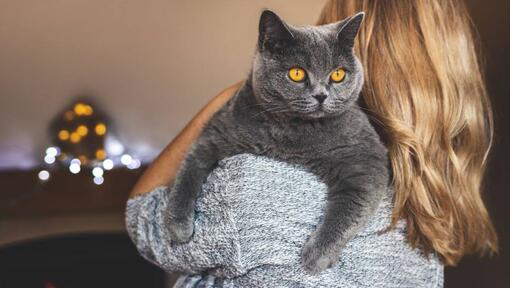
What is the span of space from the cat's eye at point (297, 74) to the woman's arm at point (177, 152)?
0.23 meters

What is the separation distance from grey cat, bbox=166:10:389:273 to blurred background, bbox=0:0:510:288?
135 cm

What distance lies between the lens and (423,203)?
37.2 inches

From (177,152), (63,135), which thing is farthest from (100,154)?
(177,152)

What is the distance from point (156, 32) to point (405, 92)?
152 cm

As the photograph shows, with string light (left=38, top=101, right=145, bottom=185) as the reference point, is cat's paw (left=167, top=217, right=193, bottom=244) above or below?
above

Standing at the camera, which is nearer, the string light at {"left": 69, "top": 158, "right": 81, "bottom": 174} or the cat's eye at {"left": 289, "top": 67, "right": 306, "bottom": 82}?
the cat's eye at {"left": 289, "top": 67, "right": 306, "bottom": 82}

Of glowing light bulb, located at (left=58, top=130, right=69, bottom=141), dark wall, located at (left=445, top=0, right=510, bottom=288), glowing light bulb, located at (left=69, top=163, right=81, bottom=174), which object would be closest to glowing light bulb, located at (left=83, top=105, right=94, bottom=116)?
glowing light bulb, located at (left=58, top=130, right=69, bottom=141)

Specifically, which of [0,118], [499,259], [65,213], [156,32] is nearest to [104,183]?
[65,213]

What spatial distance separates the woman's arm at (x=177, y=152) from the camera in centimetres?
110

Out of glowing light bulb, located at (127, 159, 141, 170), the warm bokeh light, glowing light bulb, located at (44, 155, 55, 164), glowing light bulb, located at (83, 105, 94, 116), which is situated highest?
glowing light bulb, located at (83, 105, 94, 116)

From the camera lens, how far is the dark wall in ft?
5.28

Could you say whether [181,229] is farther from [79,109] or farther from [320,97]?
[79,109]

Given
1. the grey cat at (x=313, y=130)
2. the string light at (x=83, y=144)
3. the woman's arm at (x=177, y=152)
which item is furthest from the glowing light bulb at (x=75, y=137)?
the grey cat at (x=313, y=130)

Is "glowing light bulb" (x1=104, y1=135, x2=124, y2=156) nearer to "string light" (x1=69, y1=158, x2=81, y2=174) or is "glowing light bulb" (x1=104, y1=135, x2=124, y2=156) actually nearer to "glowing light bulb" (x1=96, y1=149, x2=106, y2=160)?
"glowing light bulb" (x1=96, y1=149, x2=106, y2=160)
